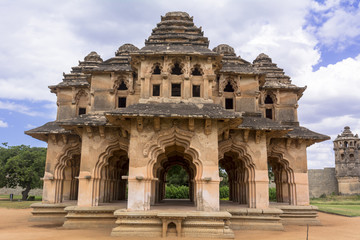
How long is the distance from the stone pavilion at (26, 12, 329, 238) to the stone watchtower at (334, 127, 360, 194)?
31.9 m

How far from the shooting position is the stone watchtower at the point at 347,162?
45375 millimetres

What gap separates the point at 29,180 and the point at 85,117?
79.7 ft

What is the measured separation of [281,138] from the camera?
17625 millimetres

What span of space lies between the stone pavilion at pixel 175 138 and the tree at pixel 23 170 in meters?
17.3

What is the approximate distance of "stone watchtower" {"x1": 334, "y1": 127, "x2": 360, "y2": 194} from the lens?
4538cm

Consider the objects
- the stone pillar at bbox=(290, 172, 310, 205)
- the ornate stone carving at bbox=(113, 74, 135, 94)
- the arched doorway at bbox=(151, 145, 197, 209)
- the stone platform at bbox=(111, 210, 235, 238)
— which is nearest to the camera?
Answer: the stone platform at bbox=(111, 210, 235, 238)

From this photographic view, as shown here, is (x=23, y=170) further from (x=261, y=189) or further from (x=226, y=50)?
(x=261, y=189)

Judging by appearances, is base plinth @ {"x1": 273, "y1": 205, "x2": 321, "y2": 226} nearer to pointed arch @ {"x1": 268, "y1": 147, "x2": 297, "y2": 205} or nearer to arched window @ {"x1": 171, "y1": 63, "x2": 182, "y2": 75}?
pointed arch @ {"x1": 268, "y1": 147, "x2": 297, "y2": 205}

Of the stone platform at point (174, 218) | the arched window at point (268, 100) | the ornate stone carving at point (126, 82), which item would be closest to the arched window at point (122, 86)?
the ornate stone carving at point (126, 82)

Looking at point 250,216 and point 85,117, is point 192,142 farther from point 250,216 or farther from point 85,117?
point 85,117

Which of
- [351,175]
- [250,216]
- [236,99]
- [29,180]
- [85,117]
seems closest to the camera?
[250,216]

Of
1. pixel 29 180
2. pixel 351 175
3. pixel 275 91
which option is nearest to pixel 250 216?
pixel 275 91

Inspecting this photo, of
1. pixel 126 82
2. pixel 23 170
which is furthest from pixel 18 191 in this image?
pixel 126 82

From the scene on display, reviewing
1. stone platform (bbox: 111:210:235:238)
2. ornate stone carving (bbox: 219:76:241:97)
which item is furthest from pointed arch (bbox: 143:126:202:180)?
ornate stone carving (bbox: 219:76:241:97)
